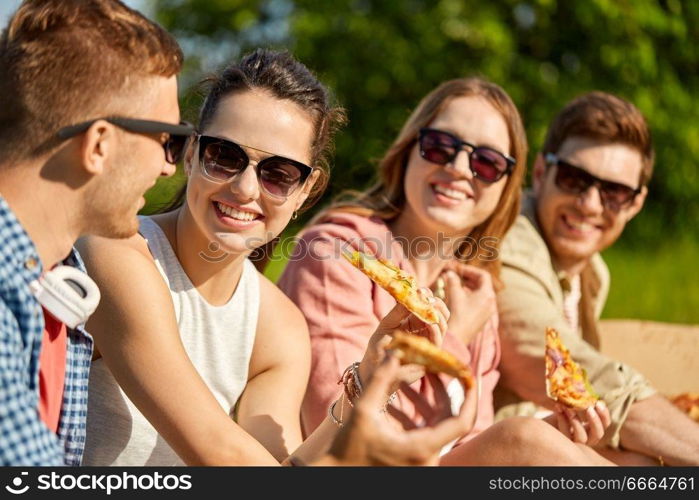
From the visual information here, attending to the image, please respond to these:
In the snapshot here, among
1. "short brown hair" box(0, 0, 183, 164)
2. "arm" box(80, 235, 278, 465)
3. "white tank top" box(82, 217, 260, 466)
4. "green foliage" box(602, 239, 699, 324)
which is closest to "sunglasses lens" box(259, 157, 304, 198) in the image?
"white tank top" box(82, 217, 260, 466)

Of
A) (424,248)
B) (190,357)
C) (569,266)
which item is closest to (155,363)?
(190,357)

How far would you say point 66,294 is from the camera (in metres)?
2.25

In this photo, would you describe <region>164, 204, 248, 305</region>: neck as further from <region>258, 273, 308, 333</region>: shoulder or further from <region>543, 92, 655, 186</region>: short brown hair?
<region>543, 92, 655, 186</region>: short brown hair

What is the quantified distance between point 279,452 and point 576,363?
59.9 inches

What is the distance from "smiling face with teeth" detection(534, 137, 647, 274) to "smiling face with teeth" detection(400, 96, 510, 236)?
59cm

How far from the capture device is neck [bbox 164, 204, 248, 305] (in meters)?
3.07

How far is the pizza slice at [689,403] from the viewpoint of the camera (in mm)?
4644

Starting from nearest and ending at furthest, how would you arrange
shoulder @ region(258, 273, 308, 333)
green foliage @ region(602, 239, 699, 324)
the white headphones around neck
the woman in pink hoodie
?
the white headphones around neck → shoulder @ region(258, 273, 308, 333) → the woman in pink hoodie → green foliage @ region(602, 239, 699, 324)

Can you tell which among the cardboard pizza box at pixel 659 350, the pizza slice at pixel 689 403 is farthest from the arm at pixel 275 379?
the cardboard pizza box at pixel 659 350

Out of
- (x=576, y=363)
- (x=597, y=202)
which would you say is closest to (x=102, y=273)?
(x=576, y=363)

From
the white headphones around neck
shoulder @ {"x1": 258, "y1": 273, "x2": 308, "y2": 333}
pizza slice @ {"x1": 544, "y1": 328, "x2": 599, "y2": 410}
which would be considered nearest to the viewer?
the white headphones around neck

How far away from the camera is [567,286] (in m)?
4.82

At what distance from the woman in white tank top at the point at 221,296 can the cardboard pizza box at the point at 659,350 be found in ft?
8.74
